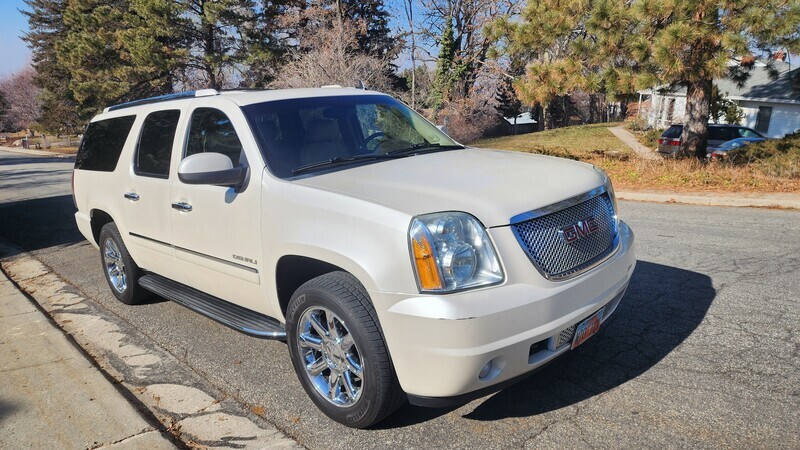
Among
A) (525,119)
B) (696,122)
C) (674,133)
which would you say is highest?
(696,122)

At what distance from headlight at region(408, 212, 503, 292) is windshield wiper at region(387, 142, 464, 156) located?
4.48 ft

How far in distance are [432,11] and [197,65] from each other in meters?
15.5

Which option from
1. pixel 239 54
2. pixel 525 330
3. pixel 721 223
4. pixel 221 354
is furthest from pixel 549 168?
pixel 239 54

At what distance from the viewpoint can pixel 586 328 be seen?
3096mm

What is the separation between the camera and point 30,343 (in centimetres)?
453

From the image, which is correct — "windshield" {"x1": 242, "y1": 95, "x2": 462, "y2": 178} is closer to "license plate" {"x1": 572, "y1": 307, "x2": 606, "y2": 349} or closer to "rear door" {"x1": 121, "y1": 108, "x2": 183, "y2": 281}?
"rear door" {"x1": 121, "y1": 108, "x2": 183, "y2": 281}

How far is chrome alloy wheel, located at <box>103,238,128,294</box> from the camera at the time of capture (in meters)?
5.34

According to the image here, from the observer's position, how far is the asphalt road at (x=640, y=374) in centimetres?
293

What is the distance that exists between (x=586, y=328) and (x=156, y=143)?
11.7 ft

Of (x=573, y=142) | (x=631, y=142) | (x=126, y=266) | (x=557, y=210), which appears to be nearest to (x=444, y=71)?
(x=573, y=142)

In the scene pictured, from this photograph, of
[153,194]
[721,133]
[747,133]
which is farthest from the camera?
[747,133]

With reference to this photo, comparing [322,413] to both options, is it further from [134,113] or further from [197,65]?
[197,65]

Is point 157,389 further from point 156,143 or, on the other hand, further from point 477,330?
point 477,330

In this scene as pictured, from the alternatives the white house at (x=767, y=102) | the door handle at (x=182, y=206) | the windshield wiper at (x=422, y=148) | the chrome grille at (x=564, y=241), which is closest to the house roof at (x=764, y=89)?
the white house at (x=767, y=102)
